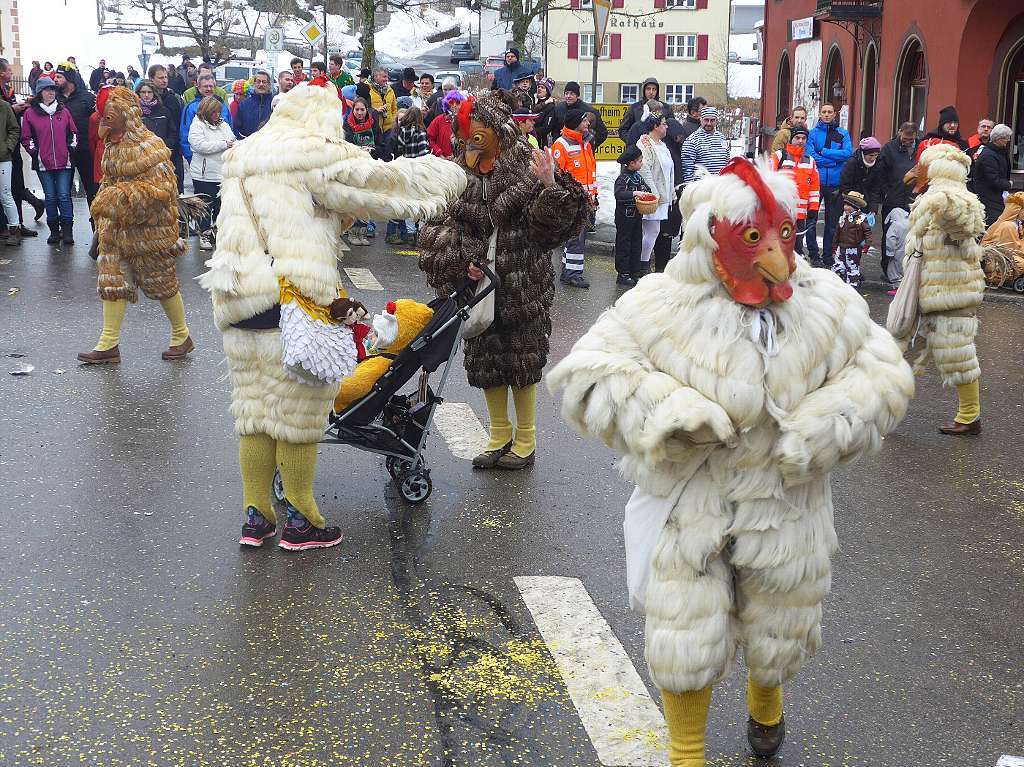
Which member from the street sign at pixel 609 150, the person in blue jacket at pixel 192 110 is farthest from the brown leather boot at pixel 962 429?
the street sign at pixel 609 150

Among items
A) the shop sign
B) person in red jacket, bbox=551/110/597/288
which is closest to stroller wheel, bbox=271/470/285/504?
person in red jacket, bbox=551/110/597/288

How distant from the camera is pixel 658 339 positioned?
11.0 feet

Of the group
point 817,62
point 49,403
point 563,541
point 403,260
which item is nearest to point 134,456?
point 49,403

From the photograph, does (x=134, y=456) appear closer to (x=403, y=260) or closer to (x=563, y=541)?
(x=563, y=541)

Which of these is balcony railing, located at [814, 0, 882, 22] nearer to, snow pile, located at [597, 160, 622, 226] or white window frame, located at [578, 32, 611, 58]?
snow pile, located at [597, 160, 622, 226]

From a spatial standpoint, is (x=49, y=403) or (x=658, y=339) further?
(x=49, y=403)

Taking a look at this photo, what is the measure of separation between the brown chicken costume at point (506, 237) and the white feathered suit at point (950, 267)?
2.55 metres

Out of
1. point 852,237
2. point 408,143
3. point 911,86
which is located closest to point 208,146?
point 408,143

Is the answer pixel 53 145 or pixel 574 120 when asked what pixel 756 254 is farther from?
pixel 53 145

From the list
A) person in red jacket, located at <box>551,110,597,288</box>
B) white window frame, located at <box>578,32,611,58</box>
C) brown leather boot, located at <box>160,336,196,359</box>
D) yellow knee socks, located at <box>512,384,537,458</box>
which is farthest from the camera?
white window frame, located at <box>578,32,611,58</box>

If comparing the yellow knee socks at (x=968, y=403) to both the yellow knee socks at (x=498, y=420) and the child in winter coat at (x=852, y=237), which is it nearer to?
the yellow knee socks at (x=498, y=420)

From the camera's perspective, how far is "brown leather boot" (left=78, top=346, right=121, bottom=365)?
350 inches

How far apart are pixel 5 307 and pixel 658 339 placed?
9220mm

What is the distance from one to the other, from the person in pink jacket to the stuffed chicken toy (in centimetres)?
984
